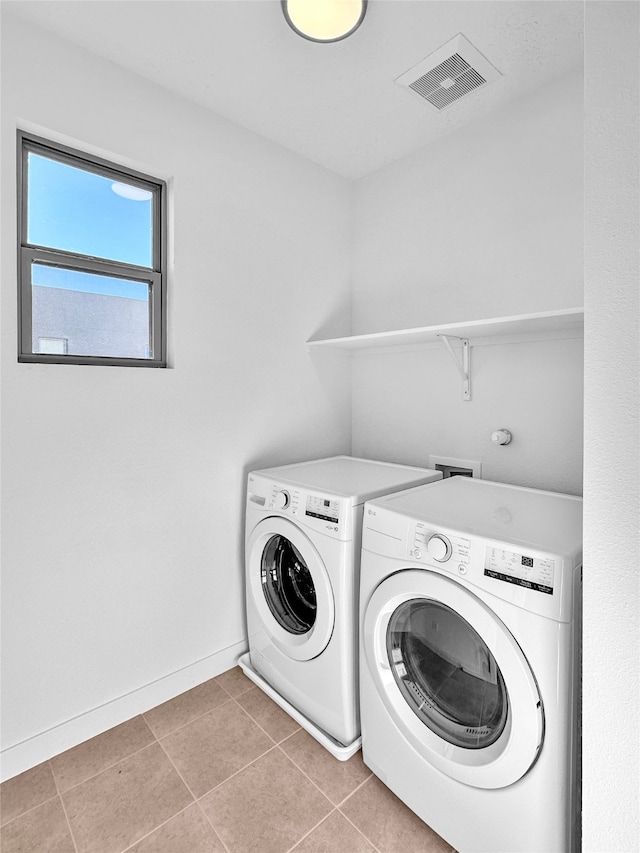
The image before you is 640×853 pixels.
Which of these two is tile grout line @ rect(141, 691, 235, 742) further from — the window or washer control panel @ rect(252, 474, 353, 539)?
the window

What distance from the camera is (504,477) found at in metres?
1.95

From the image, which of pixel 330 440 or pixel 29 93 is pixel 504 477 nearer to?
pixel 330 440

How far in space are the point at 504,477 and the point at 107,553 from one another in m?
1.71

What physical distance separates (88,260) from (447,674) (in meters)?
1.91

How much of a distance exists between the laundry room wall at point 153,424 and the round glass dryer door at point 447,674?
1.00 m

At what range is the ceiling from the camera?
1.43m

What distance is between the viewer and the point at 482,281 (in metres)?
2.00

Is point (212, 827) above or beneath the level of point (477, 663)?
beneath

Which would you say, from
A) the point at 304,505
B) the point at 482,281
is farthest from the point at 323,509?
the point at 482,281

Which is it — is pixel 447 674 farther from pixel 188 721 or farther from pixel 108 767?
pixel 108 767

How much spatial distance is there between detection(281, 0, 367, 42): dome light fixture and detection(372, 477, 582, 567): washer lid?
5.13 ft

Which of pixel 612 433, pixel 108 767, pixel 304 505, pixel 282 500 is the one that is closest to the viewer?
pixel 612 433

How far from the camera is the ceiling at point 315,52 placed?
1.43 m

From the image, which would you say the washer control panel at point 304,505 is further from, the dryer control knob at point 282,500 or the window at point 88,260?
the window at point 88,260
